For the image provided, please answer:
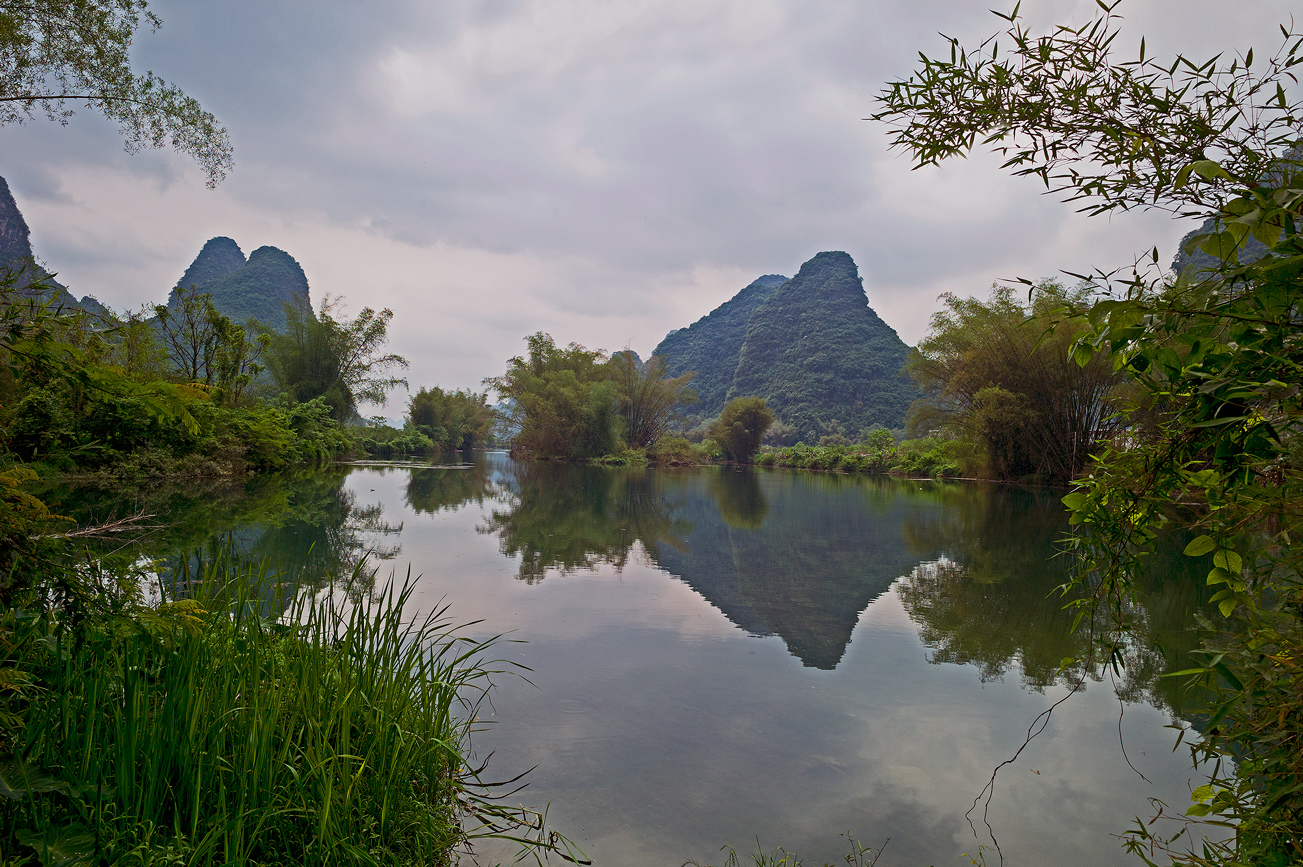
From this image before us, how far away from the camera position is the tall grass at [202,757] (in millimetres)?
1240

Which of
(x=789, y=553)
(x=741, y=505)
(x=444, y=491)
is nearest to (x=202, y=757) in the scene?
(x=789, y=553)

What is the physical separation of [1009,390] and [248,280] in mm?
62356

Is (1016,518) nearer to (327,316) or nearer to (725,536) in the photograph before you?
(725,536)

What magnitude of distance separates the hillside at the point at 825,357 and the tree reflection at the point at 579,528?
139ft

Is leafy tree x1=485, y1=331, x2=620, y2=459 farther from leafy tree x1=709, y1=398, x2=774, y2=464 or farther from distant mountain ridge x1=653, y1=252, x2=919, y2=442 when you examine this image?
distant mountain ridge x1=653, y1=252, x2=919, y2=442

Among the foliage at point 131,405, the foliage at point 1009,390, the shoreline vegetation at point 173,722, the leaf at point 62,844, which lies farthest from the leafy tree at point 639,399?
the leaf at point 62,844

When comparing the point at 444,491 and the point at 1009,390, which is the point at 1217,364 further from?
the point at 1009,390

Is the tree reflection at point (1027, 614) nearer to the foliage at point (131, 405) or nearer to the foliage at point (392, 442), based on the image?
the foliage at point (131, 405)

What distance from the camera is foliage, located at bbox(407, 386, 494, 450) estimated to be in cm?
A: 3834

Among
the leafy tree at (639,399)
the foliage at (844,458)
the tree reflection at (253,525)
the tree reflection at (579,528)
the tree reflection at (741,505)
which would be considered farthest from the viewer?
the leafy tree at (639,399)

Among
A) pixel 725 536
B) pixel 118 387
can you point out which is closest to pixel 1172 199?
pixel 118 387

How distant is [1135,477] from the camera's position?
1024mm

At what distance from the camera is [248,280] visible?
5716 cm

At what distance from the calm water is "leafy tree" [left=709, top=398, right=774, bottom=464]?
2822 cm
